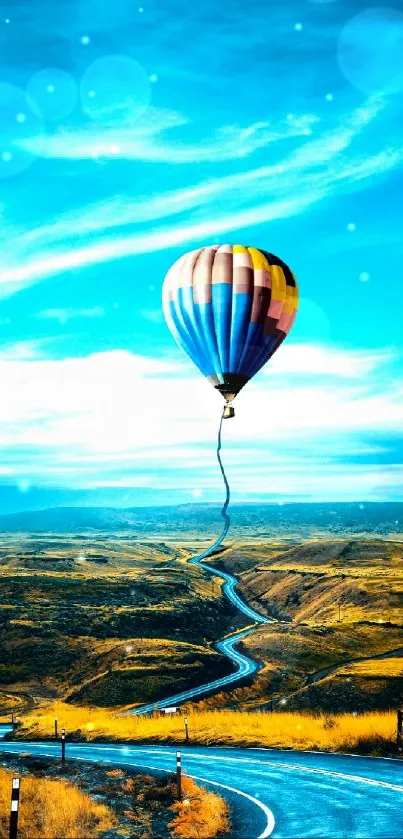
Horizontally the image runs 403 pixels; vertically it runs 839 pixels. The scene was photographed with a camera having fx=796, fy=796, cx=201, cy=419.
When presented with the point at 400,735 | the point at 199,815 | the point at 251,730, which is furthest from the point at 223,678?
the point at 199,815

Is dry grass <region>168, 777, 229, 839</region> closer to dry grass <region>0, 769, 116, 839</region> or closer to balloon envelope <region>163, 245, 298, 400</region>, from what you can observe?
dry grass <region>0, 769, 116, 839</region>

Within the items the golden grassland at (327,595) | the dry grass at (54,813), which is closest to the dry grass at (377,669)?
the golden grassland at (327,595)

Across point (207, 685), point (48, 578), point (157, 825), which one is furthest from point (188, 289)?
point (48, 578)

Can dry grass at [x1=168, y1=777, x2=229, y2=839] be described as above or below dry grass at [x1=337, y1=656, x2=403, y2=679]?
above

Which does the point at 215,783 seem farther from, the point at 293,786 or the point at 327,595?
the point at 327,595

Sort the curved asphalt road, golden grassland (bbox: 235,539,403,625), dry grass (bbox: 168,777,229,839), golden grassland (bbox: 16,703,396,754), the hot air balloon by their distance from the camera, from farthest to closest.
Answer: golden grassland (bbox: 235,539,403,625) → the hot air balloon → golden grassland (bbox: 16,703,396,754) → dry grass (bbox: 168,777,229,839) → the curved asphalt road

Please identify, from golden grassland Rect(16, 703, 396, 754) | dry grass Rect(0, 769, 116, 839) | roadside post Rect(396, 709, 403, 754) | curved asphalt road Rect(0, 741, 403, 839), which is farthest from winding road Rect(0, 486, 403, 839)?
dry grass Rect(0, 769, 116, 839)

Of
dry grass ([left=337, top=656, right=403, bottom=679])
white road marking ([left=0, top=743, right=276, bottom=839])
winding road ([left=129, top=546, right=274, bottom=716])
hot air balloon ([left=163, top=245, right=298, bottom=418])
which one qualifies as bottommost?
winding road ([left=129, top=546, right=274, bottom=716])
